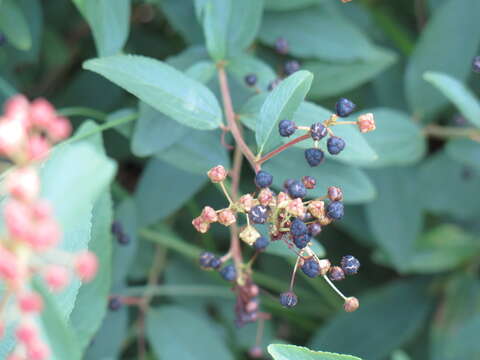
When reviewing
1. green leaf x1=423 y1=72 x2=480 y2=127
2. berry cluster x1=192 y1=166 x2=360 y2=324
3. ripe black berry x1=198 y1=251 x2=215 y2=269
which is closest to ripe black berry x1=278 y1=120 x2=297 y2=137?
berry cluster x1=192 y1=166 x2=360 y2=324

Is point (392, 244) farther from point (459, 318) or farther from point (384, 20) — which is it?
point (384, 20)

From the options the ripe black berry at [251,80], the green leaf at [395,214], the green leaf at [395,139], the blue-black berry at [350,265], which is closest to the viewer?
the blue-black berry at [350,265]

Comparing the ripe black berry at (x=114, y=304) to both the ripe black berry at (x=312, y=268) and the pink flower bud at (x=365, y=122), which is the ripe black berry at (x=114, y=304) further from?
the pink flower bud at (x=365, y=122)

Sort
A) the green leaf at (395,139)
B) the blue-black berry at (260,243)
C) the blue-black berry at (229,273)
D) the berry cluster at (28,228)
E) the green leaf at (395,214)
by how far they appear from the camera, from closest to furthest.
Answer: the berry cluster at (28,228) < the blue-black berry at (260,243) < the blue-black berry at (229,273) < the green leaf at (395,139) < the green leaf at (395,214)

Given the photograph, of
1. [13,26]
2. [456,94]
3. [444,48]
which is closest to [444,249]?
[444,48]

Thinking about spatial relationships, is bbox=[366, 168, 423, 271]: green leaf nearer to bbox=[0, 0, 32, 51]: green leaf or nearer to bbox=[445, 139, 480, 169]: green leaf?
bbox=[445, 139, 480, 169]: green leaf

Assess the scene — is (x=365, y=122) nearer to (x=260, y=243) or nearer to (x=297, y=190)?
(x=297, y=190)

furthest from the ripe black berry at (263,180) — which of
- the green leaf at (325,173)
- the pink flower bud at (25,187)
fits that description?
the pink flower bud at (25,187)
